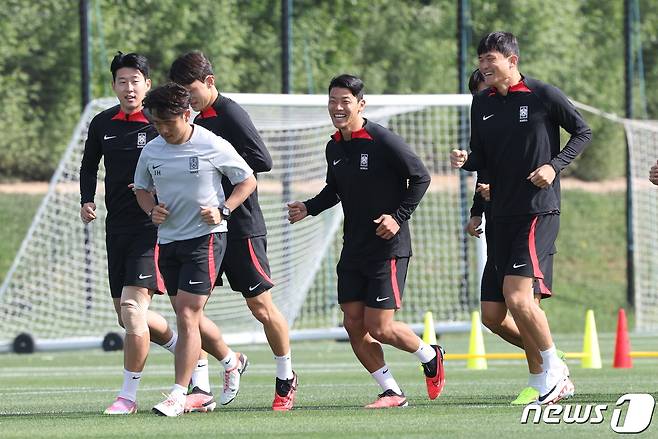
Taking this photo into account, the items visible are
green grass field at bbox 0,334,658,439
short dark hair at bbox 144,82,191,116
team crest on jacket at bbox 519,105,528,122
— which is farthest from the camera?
team crest on jacket at bbox 519,105,528,122

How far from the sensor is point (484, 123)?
9.52m

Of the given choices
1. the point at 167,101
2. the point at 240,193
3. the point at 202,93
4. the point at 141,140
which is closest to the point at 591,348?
the point at 202,93

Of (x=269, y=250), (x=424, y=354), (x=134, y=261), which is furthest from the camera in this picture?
(x=269, y=250)

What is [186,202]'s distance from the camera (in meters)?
8.92

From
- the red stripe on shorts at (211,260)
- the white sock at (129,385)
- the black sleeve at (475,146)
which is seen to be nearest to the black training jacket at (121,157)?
the red stripe on shorts at (211,260)

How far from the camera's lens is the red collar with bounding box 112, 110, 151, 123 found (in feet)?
32.3

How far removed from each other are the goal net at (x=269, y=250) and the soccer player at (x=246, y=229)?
5.88 meters

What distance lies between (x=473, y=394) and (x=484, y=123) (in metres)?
2.03

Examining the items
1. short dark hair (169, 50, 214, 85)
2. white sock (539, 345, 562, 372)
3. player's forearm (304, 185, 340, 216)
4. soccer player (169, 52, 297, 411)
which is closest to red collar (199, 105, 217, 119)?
soccer player (169, 52, 297, 411)

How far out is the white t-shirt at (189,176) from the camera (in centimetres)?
891

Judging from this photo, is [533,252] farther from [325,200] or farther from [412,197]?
[325,200]

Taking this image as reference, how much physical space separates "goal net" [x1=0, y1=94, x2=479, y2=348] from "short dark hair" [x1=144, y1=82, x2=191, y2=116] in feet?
22.2

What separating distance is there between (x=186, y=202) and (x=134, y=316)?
892 millimetres

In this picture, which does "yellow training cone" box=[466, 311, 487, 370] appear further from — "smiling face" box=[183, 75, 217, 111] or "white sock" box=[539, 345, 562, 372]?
"smiling face" box=[183, 75, 217, 111]
